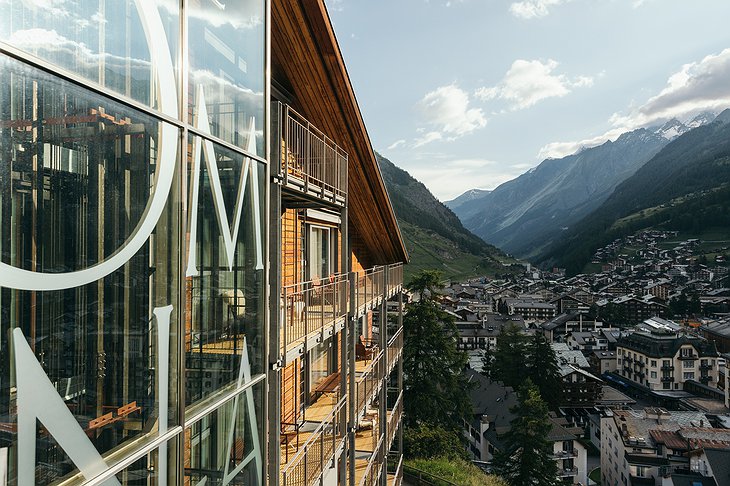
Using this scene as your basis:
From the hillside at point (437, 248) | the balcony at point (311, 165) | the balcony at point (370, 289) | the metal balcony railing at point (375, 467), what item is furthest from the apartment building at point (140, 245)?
the hillside at point (437, 248)

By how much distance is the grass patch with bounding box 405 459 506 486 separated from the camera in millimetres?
18781

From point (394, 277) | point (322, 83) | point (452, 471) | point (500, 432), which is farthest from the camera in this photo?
point (500, 432)

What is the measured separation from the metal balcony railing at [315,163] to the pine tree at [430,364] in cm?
1861

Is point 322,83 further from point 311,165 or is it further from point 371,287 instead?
point 371,287

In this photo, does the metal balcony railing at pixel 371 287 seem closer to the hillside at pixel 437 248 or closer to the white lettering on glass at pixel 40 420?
the white lettering on glass at pixel 40 420

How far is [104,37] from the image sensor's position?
3.23m

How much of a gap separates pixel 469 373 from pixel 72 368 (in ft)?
201

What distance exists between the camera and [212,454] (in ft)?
14.9

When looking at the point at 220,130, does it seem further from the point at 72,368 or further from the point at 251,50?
the point at 72,368

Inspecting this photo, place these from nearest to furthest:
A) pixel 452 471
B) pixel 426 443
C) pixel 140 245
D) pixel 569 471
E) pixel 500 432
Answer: pixel 140 245 < pixel 452 471 < pixel 426 443 < pixel 569 471 < pixel 500 432

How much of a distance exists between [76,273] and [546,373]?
185 feet

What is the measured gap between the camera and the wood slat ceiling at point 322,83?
7.80 m

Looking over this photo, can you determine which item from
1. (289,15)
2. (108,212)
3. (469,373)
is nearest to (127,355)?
(108,212)

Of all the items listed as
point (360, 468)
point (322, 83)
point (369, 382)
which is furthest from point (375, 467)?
point (322, 83)
